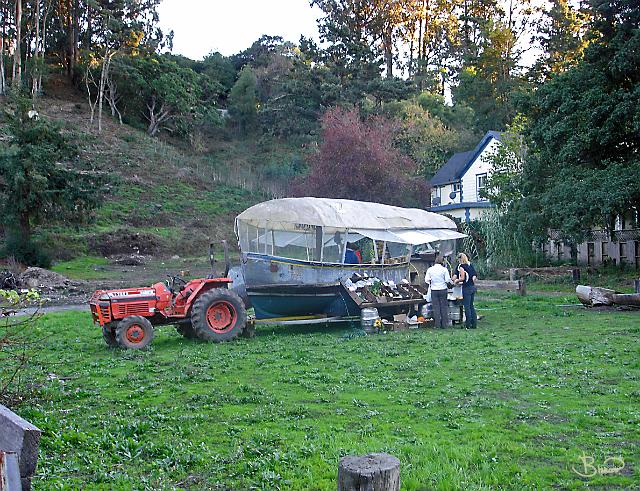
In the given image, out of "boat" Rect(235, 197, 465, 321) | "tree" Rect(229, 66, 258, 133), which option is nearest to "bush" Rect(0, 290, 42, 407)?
"boat" Rect(235, 197, 465, 321)

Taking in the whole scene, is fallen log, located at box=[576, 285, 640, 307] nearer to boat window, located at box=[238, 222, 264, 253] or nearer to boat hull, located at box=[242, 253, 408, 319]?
boat hull, located at box=[242, 253, 408, 319]

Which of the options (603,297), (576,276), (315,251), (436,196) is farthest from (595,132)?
(436,196)

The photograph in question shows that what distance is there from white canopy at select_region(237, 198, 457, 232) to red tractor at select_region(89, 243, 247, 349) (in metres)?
2.47

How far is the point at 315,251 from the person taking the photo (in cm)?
1591

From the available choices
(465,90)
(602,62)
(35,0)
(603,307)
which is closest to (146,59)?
(35,0)

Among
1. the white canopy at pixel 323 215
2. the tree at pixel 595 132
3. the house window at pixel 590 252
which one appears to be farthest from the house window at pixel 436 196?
the white canopy at pixel 323 215

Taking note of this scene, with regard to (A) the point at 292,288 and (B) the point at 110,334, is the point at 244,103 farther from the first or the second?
(B) the point at 110,334

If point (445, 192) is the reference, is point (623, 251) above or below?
A: below

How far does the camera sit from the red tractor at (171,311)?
42.5ft

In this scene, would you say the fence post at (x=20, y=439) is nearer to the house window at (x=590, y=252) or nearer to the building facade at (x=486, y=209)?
the building facade at (x=486, y=209)

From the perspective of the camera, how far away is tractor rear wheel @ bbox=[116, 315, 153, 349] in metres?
12.8

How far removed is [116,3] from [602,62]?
4369 centimetres

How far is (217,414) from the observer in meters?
7.63

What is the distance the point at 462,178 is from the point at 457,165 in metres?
1.40
